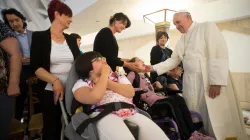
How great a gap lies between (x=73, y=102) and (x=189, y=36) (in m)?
1.54

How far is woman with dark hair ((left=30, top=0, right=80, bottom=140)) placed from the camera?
54.8 inches

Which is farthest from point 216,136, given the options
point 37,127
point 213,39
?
point 37,127

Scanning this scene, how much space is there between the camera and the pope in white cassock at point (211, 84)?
1.83 m

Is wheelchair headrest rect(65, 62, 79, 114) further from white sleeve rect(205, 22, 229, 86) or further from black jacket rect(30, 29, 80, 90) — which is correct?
white sleeve rect(205, 22, 229, 86)

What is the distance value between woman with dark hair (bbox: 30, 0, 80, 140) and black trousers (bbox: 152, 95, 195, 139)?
94 cm

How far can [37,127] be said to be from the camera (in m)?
2.01

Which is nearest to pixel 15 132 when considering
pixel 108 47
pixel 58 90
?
pixel 58 90

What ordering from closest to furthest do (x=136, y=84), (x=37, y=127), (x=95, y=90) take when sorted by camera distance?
(x=95, y=90), (x=37, y=127), (x=136, y=84)

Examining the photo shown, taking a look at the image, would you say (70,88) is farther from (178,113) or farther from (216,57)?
(216,57)

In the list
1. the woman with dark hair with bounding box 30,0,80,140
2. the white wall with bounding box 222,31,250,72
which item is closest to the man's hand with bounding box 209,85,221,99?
the woman with dark hair with bounding box 30,0,80,140

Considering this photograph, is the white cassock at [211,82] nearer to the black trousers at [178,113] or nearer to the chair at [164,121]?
the black trousers at [178,113]

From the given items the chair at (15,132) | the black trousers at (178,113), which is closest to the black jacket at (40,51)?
the chair at (15,132)

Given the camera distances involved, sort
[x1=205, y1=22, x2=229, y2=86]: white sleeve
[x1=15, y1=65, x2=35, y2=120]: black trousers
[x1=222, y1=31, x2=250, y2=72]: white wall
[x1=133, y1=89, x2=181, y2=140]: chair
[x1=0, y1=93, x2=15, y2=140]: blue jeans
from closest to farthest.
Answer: [x1=0, y1=93, x2=15, y2=140]: blue jeans, [x1=133, y1=89, x2=181, y2=140]: chair, [x1=205, y1=22, x2=229, y2=86]: white sleeve, [x1=15, y1=65, x2=35, y2=120]: black trousers, [x1=222, y1=31, x2=250, y2=72]: white wall

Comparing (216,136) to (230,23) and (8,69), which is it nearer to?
(8,69)
